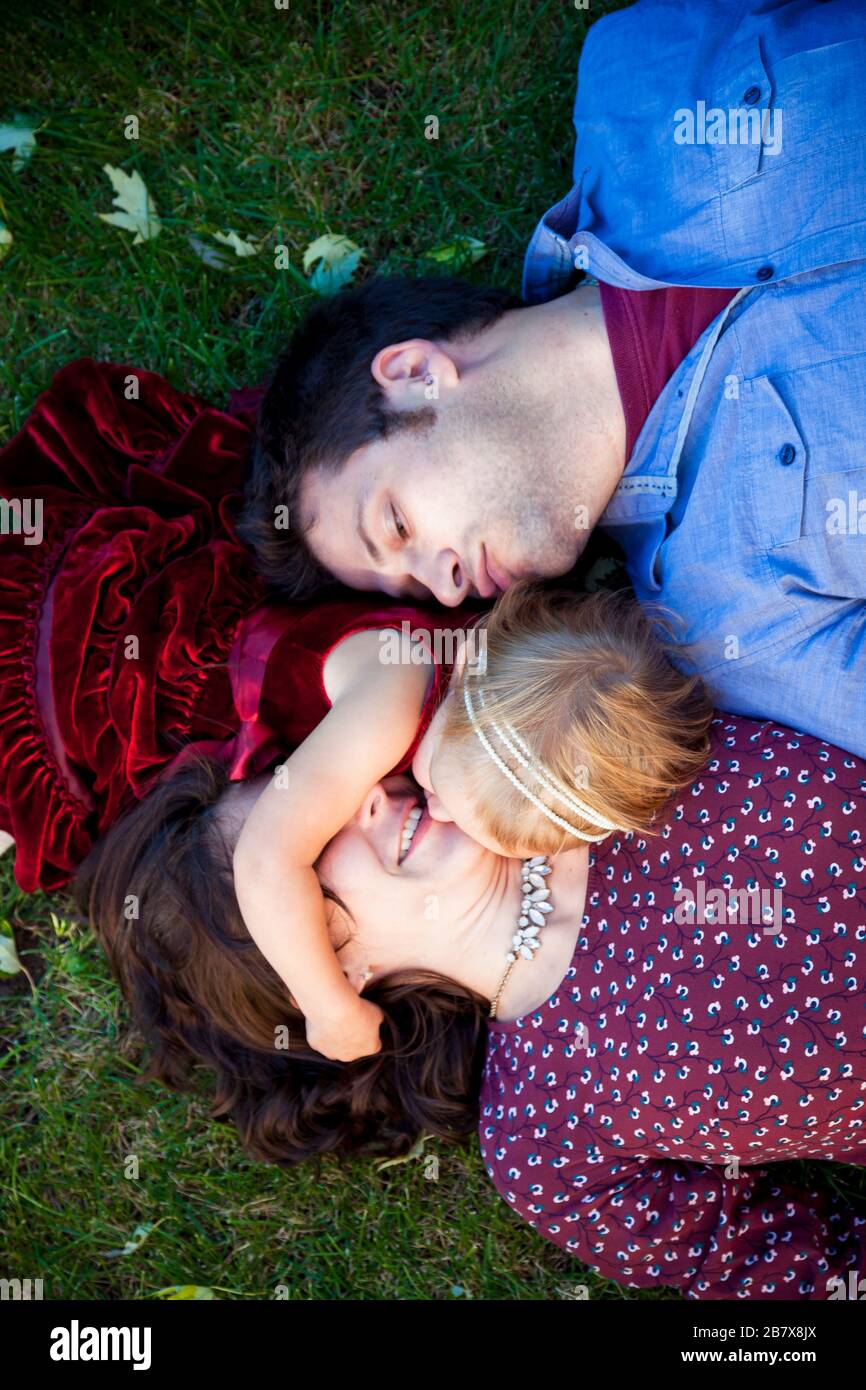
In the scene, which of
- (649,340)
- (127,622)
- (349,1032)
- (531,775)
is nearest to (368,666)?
(531,775)

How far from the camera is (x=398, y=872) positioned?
304cm

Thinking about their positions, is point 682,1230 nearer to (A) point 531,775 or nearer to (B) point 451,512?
(A) point 531,775

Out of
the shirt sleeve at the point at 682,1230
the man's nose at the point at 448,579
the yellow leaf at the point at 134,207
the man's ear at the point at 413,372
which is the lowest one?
the shirt sleeve at the point at 682,1230

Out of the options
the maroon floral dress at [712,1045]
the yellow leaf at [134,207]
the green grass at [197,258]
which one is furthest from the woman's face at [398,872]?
the yellow leaf at [134,207]

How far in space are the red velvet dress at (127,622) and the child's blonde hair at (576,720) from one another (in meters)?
0.36

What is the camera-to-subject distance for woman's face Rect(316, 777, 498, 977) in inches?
120

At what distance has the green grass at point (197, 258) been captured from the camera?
3.59m

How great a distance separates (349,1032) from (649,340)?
2.15 metres

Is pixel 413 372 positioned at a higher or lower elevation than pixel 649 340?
lower

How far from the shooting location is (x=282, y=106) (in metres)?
3.74

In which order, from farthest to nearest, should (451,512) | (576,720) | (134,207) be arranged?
1. (134,207)
2. (451,512)
3. (576,720)

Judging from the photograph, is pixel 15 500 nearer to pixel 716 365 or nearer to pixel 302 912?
pixel 302 912

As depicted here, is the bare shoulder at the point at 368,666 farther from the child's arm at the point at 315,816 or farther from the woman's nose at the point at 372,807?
the woman's nose at the point at 372,807

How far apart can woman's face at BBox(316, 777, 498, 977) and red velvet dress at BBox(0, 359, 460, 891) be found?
195 millimetres
